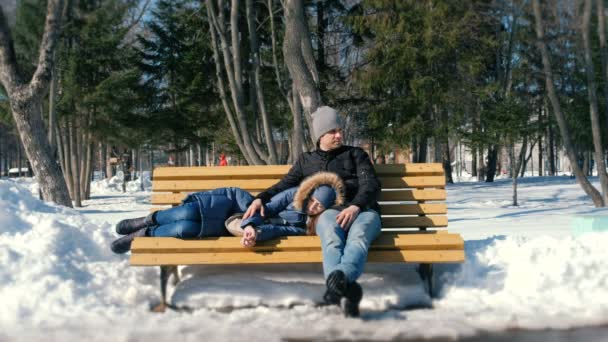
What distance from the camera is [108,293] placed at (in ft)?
15.9

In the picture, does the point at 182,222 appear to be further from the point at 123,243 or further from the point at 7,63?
the point at 7,63

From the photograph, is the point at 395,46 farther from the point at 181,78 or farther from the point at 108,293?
the point at 108,293

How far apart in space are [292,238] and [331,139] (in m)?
0.98

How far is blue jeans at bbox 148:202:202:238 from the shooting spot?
482 cm

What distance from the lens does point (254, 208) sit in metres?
4.92

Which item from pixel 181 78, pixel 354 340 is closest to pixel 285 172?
pixel 354 340

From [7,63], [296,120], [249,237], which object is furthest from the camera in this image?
[296,120]

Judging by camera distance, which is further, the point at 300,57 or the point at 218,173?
the point at 300,57

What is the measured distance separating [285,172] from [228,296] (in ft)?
4.48

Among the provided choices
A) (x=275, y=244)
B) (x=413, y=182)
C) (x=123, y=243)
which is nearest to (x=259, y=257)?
(x=275, y=244)

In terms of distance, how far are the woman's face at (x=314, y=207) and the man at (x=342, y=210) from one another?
0.31 feet

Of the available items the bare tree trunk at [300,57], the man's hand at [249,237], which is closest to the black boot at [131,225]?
the man's hand at [249,237]

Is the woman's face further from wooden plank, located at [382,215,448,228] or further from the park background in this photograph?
wooden plank, located at [382,215,448,228]

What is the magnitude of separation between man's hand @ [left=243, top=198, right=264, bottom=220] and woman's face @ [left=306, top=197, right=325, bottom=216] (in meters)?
0.39
